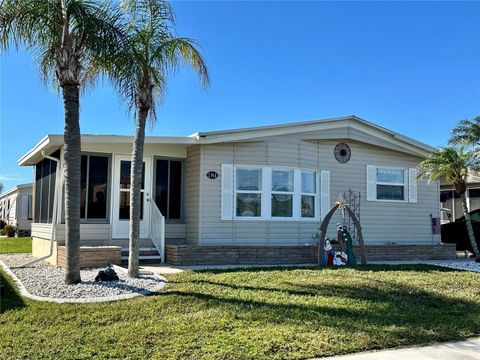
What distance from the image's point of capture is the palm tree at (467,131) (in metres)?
16.8

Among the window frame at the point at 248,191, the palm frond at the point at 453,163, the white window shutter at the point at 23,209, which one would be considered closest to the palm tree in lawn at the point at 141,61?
the window frame at the point at 248,191

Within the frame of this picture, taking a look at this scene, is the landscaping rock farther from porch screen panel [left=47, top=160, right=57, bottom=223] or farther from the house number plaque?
porch screen panel [left=47, top=160, right=57, bottom=223]

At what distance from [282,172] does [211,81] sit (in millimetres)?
4271

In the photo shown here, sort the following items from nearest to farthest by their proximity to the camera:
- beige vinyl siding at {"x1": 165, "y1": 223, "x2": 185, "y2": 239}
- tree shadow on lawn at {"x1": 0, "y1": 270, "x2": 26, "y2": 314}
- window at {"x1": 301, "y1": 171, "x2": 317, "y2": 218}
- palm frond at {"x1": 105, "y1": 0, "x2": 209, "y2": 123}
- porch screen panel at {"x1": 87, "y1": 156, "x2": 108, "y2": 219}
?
tree shadow on lawn at {"x1": 0, "y1": 270, "x2": 26, "y2": 314}
palm frond at {"x1": 105, "y1": 0, "x2": 209, "y2": 123}
porch screen panel at {"x1": 87, "y1": 156, "x2": 108, "y2": 219}
beige vinyl siding at {"x1": 165, "y1": 223, "x2": 185, "y2": 239}
window at {"x1": 301, "y1": 171, "x2": 317, "y2": 218}

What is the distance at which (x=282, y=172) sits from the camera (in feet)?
41.0

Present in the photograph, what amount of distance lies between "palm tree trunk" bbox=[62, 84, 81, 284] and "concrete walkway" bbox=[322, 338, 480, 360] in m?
4.79

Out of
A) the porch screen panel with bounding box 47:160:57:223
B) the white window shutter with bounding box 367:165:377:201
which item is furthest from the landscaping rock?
the white window shutter with bounding box 367:165:377:201

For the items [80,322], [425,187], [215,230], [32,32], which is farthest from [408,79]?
[80,322]

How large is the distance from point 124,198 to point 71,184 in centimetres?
422

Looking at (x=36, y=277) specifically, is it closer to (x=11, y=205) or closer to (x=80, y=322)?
(x=80, y=322)

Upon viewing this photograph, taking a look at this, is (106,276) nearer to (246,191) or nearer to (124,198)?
(124,198)

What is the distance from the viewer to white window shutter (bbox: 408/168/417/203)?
46.3 ft

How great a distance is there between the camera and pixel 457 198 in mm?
21984

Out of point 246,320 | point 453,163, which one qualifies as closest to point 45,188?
point 246,320
